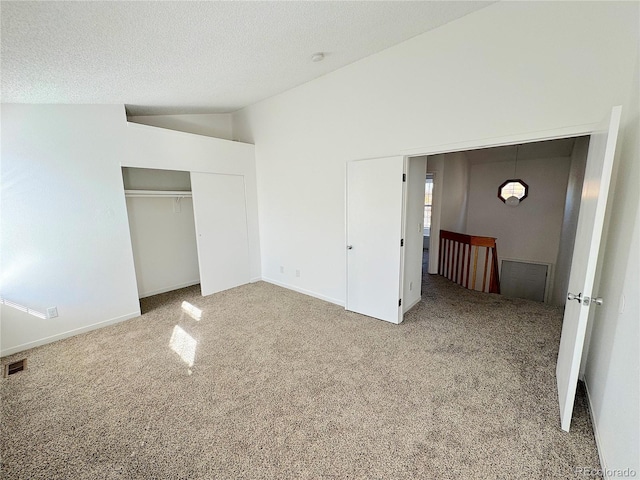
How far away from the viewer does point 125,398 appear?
2.04 meters

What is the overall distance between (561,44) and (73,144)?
4643mm

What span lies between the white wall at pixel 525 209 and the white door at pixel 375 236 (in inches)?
188

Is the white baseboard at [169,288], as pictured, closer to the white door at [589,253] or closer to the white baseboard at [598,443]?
the white door at [589,253]

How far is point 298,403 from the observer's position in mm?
1940

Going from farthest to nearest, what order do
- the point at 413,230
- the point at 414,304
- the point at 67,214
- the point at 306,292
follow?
the point at 306,292 < the point at 414,304 < the point at 413,230 < the point at 67,214

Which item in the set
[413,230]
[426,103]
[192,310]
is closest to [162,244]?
[192,310]

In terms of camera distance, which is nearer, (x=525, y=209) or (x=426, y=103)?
(x=426, y=103)

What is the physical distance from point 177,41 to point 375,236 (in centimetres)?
264

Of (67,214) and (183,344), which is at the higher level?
Result: (67,214)

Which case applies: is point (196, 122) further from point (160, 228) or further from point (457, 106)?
point (457, 106)

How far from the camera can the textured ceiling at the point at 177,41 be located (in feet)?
5.65

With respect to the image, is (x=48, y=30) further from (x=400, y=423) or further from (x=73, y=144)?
(x=400, y=423)

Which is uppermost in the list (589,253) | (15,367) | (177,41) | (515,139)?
(177,41)

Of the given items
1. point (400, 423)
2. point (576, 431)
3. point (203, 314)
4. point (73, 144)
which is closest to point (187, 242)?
point (203, 314)
